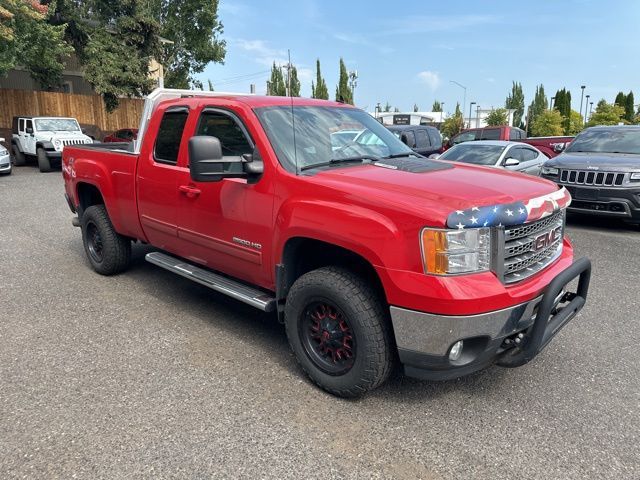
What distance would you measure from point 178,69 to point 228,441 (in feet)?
97.1

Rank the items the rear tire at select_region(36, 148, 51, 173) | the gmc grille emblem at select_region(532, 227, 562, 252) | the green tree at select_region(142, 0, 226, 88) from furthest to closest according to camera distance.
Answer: the green tree at select_region(142, 0, 226, 88) < the rear tire at select_region(36, 148, 51, 173) < the gmc grille emblem at select_region(532, 227, 562, 252)

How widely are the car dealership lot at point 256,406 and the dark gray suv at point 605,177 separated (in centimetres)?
362

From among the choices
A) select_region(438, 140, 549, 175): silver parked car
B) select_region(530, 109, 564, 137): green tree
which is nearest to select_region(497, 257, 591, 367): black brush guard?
select_region(438, 140, 549, 175): silver parked car

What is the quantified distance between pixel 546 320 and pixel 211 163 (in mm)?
2251

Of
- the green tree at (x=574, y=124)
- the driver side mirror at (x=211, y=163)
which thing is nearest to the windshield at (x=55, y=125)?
the driver side mirror at (x=211, y=163)

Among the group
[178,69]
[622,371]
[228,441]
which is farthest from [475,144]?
[178,69]

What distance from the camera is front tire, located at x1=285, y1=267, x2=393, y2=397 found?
9.51ft

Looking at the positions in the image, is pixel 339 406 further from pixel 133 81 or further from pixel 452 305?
pixel 133 81

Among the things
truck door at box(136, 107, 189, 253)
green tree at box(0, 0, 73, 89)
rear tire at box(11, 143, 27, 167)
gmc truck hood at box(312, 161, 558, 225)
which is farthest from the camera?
rear tire at box(11, 143, 27, 167)

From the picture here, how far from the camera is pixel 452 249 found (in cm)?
263

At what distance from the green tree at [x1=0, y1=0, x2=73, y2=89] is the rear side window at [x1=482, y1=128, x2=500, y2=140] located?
634 inches

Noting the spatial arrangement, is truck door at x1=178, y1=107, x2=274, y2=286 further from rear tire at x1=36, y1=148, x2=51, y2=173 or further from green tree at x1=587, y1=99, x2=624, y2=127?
green tree at x1=587, y1=99, x2=624, y2=127

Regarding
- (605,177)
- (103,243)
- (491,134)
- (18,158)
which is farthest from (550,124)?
(103,243)

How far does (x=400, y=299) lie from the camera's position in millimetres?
2727
